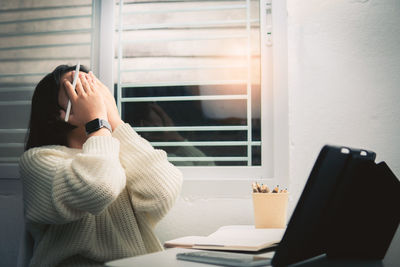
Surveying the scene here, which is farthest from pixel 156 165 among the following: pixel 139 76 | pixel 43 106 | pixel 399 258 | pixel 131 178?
pixel 399 258

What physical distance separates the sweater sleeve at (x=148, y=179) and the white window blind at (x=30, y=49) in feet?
2.04

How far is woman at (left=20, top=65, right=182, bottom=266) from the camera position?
1.09 meters

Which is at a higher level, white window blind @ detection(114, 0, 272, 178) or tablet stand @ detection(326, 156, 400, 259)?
white window blind @ detection(114, 0, 272, 178)

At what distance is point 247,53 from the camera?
162 centimetres

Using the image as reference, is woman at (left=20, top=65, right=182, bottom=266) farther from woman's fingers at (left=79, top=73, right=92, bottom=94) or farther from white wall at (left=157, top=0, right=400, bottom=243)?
white wall at (left=157, top=0, right=400, bottom=243)

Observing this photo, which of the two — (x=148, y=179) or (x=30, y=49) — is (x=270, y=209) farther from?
(x=30, y=49)

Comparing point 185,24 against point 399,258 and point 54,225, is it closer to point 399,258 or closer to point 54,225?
point 54,225

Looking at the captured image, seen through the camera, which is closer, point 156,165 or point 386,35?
point 156,165

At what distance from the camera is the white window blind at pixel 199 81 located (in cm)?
161

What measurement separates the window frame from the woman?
0.33 m

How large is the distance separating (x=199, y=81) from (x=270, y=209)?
2.07ft

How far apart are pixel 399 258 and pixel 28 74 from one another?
5.19 feet

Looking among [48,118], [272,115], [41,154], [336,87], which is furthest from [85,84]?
[336,87]

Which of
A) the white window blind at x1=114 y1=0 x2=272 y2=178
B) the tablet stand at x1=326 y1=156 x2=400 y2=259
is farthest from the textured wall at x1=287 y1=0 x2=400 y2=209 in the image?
the tablet stand at x1=326 y1=156 x2=400 y2=259
